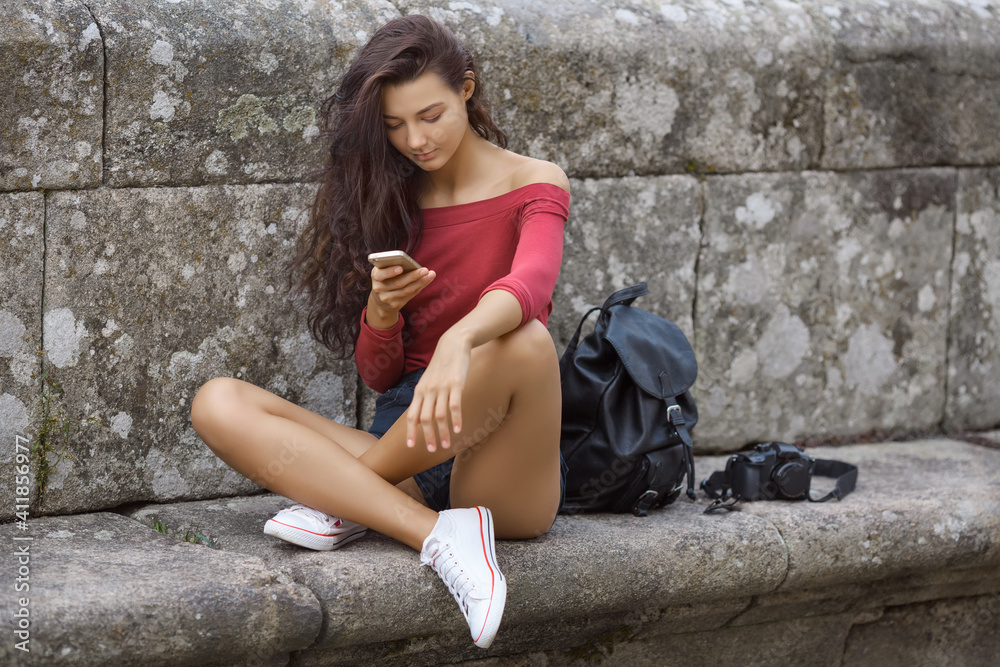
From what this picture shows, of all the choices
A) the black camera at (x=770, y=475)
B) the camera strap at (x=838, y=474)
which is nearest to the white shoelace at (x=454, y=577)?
the black camera at (x=770, y=475)

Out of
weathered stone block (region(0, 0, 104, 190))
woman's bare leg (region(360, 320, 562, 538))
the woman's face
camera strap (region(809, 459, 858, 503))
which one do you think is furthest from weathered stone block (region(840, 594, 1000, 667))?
weathered stone block (region(0, 0, 104, 190))

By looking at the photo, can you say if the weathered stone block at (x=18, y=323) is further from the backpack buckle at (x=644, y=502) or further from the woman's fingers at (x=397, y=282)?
the backpack buckle at (x=644, y=502)

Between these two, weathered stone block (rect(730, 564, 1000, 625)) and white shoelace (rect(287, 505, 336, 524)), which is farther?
weathered stone block (rect(730, 564, 1000, 625))

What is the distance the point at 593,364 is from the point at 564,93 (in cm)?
88

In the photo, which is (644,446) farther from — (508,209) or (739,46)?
(739,46)

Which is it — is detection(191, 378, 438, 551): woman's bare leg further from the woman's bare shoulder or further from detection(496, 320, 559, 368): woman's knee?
the woman's bare shoulder

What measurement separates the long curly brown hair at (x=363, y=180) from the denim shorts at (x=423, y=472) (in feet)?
0.74

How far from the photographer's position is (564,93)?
3.05 metres

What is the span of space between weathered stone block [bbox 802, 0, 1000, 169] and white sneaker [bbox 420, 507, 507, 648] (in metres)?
1.99

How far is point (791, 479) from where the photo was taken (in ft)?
9.59

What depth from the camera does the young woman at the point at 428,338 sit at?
2.17 m

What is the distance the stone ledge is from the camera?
6.54ft

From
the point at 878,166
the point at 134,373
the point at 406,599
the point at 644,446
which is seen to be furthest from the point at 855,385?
the point at 134,373

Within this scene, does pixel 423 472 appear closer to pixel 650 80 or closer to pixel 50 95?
pixel 50 95
